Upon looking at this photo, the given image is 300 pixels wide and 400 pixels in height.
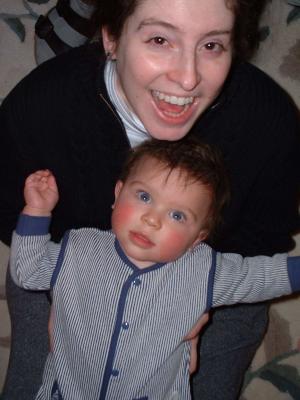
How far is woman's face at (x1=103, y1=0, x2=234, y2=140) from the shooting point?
34.8 inches

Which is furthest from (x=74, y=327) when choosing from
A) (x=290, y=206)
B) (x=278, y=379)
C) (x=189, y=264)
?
(x=278, y=379)

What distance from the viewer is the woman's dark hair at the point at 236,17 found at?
0.94 metres

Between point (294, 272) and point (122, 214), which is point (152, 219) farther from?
point (294, 272)

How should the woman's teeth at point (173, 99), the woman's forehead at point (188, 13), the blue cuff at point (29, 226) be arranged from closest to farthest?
the woman's forehead at point (188, 13)
the woman's teeth at point (173, 99)
the blue cuff at point (29, 226)

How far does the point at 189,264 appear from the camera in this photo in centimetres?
115

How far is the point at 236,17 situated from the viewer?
3.09 feet

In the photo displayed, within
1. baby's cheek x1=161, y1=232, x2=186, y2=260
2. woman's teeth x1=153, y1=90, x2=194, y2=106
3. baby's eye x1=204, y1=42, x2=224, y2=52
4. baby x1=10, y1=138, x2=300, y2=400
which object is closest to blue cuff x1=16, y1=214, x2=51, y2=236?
baby x1=10, y1=138, x2=300, y2=400

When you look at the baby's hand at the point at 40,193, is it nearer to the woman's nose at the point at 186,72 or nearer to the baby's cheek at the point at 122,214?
the baby's cheek at the point at 122,214

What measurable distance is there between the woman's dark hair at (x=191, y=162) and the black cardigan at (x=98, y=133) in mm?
40

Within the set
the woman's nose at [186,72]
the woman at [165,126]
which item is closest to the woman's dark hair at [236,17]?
the woman at [165,126]

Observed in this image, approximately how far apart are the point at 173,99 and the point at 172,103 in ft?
0.05

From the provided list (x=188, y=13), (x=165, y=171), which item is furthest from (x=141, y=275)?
(x=188, y=13)

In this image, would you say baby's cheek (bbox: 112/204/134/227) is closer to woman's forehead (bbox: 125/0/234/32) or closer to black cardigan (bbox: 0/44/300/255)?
black cardigan (bbox: 0/44/300/255)

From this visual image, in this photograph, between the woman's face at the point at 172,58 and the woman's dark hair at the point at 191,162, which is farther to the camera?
the woman's dark hair at the point at 191,162
